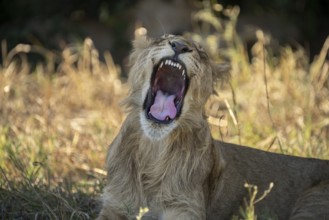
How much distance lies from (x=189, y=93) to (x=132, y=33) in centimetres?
635

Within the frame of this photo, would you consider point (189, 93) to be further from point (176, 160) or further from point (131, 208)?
point (131, 208)

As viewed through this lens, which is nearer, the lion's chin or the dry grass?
the lion's chin

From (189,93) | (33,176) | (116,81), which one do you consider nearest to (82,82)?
(116,81)

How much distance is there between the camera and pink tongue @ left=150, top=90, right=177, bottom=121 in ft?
15.3

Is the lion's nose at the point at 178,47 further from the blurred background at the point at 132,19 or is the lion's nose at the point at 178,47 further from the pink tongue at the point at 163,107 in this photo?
the blurred background at the point at 132,19

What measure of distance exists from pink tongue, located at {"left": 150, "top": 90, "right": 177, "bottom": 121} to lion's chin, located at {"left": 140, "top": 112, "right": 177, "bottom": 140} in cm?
6

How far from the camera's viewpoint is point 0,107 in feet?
24.4

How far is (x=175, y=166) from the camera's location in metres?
4.66

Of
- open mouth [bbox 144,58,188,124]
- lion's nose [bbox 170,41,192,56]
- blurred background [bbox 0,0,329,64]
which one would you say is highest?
lion's nose [bbox 170,41,192,56]

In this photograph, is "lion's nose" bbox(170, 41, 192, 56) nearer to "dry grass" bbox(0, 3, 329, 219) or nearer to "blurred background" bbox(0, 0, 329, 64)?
"dry grass" bbox(0, 3, 329, 219)

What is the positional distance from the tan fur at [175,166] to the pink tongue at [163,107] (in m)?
0.06

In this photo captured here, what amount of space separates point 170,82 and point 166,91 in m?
0.05

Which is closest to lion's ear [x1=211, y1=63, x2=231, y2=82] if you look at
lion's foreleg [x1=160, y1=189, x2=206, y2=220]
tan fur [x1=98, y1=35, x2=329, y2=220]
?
tan fur [x1=98, y1=35, x2=329, y2=220]

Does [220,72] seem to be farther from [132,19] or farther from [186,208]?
[132,19]
